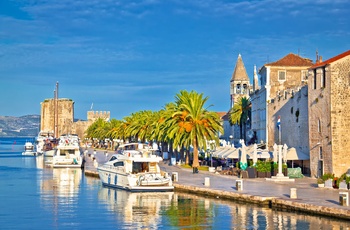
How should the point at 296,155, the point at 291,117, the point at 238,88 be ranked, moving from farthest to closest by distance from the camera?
the point at 238,88 → the point at 291,117 → the point at 296,155

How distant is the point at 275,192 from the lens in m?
33.9

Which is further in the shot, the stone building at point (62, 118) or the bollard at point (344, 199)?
the stone building at point (62, 118)

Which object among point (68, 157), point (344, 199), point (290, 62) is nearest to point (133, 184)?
point (344, 199)

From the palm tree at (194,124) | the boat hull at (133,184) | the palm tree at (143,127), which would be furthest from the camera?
the palm tree at (143,127)

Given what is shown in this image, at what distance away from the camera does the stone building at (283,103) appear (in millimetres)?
47719

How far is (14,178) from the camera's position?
178 ft

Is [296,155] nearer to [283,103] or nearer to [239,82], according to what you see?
[283,103]

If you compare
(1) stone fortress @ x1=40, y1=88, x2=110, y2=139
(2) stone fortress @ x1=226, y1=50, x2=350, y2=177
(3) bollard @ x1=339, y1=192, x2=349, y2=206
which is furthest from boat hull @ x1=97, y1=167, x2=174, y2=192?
(1) stone fortress @ x1=40, y1=88, x2=110, y2=139

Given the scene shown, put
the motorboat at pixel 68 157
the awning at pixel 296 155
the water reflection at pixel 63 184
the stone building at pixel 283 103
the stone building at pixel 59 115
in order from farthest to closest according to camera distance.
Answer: the stone building at pixel 59 115, the motorboat at pixel 68 157, the stone building at pixel 283 103, the awning at pixel 296 155, the water reflection at pixel 63 184

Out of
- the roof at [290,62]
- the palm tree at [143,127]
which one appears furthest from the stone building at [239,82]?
the roof at [290,62]

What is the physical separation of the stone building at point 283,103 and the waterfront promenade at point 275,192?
6278 millimetres

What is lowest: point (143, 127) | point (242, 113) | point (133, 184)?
point (133, 184)

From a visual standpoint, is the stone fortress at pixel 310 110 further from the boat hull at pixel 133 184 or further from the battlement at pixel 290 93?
the boat hull at pixel 133 184

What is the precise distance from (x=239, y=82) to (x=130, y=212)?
7841cm
